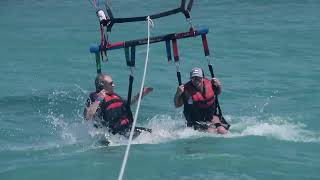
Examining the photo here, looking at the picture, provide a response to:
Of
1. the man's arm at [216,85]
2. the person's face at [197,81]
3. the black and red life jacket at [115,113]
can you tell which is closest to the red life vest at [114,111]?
the black and red life jacket at [115,113]

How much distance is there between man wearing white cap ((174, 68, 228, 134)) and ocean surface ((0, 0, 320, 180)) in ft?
0.61

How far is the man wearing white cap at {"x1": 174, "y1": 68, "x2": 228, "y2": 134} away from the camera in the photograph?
32.9ft

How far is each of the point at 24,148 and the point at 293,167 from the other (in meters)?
Result: 4.04

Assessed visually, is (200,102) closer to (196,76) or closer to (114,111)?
(196,76)

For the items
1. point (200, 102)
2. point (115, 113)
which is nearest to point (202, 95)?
point (200, 102)

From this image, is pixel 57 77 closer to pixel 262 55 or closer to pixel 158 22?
pixel 262 55

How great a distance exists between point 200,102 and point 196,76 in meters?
0.43

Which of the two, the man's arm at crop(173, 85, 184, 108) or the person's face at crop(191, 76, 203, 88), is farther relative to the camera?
the person's face at crop(191, 76, 203, 88)

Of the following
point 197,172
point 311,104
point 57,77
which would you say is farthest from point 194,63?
point 197,172

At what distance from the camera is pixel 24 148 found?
10242mm

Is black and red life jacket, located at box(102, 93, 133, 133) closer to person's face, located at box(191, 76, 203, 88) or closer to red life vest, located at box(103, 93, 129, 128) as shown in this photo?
red life vest, located at box(103, 93, 129, 128)

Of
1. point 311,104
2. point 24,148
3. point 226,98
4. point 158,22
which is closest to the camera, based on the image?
point 24,148

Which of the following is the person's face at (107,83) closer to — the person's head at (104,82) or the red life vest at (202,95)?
the person's head at (104,82)

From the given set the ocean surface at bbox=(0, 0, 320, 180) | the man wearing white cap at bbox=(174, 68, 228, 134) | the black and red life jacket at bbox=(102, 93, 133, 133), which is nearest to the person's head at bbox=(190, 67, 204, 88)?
the man wearing white cap at bbox=(174, 68, 228, 134)
